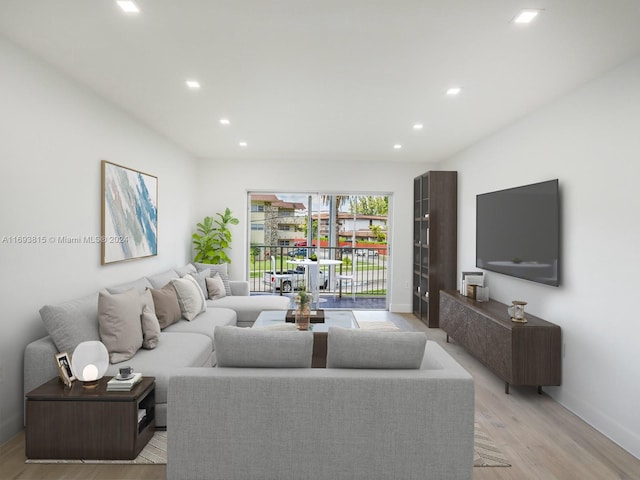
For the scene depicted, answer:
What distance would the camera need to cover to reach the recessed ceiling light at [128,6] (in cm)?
213

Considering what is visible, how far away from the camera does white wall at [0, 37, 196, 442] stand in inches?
104

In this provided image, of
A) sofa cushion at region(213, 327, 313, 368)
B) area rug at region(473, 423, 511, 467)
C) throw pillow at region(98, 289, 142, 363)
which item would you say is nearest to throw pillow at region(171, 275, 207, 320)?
throw pillow at region(98, 289, 142, 363)

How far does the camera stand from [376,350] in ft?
7.23

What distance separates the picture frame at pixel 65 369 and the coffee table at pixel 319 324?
184cm

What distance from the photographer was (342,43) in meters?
2.58

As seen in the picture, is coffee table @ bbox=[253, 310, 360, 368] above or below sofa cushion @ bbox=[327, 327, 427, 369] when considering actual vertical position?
below

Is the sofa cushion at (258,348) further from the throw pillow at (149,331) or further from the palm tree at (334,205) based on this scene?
the palm tree at (334,205)

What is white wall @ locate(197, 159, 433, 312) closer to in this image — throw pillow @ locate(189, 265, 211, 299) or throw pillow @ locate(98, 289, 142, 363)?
throw pillow @ locate(189, 265, 211, 299)

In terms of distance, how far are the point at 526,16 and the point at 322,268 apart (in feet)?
18.5

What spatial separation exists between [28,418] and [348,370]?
1.96 metres

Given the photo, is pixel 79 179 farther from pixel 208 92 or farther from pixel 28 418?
pixel 28 418

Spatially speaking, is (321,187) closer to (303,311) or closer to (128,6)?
(303,311)

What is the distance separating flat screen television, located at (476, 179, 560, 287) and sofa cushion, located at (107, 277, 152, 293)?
3803 millimetres

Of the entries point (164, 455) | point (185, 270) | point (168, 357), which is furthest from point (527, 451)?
point (185, 270)
